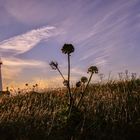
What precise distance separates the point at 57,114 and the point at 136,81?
630cm

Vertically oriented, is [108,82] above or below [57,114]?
above

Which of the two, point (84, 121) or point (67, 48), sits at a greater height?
point (67, 48)

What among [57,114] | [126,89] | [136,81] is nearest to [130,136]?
[57,114]

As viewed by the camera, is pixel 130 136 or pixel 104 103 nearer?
pixel 130 136

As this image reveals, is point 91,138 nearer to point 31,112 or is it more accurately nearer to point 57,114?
point 57,114

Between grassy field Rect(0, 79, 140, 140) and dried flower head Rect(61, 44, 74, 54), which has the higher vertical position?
dried flower head Rect(61, 44, 74, 54)

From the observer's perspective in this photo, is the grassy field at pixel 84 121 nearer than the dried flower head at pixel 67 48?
Yes

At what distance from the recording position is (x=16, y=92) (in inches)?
879

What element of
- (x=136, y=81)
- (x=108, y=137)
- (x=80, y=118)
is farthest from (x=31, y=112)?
(x=136, y=81)

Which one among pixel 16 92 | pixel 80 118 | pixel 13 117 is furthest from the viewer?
pixel 16 92

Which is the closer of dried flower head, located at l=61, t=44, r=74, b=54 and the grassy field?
the grassy field

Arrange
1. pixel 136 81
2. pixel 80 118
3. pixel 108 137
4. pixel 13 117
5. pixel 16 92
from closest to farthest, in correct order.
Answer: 1. pixel 108 137
2. pixel 80 118
3. pixel 13 117
4. pixel 136 81
5. pixel 16 92

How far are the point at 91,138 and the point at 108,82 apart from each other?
27.1 feet

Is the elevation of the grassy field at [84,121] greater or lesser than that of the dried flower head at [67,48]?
lesser
